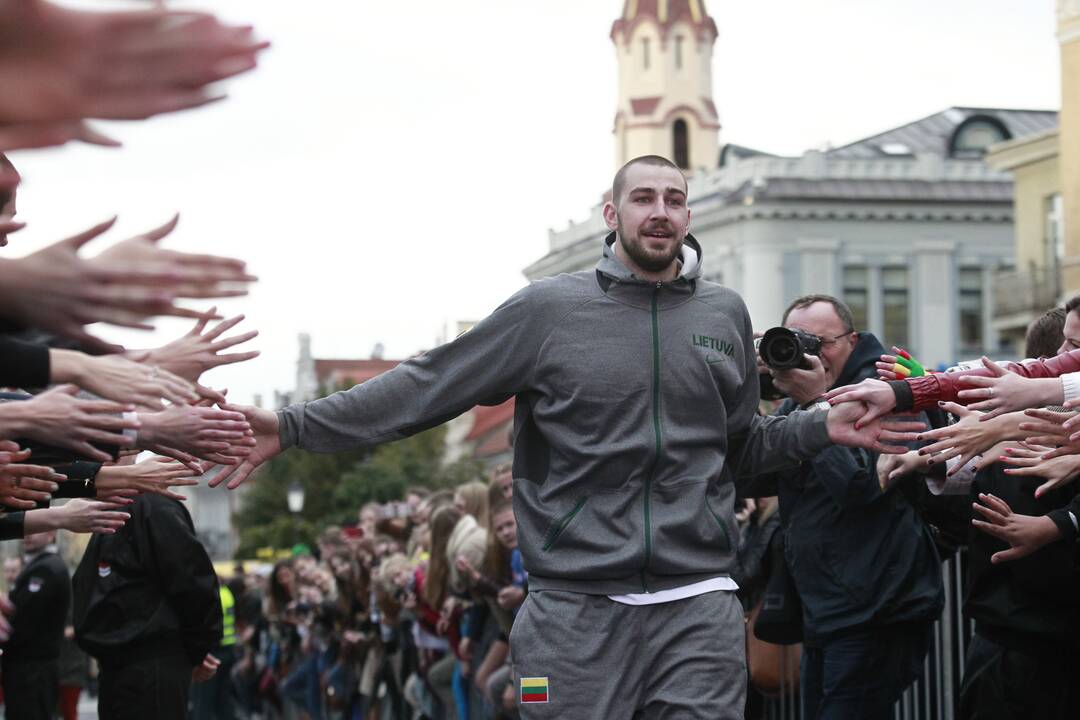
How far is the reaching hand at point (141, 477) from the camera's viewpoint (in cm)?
762

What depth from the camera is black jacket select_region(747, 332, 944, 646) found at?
7980 mm

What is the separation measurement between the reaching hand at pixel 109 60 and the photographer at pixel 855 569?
553 centimetres

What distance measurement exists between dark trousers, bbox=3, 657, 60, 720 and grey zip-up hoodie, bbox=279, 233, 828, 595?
6.63 metres

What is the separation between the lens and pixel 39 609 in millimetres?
13156

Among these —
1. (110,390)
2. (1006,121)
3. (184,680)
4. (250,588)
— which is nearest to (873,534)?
(184,680)

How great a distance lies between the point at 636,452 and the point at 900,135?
72419 mm

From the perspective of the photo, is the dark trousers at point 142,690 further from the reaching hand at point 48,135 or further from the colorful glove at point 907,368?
the reaching hand at point 48,135

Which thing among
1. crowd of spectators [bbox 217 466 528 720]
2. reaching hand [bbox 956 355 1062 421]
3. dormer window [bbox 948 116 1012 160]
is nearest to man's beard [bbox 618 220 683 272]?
reaching hand [bbox 956 355 1062 421]

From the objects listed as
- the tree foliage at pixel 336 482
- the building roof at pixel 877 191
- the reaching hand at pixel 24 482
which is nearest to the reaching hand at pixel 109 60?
the reaching hand at pixel 24 482

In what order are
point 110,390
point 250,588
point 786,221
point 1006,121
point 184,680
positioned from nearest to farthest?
point 110,390 → point 184,680 → point 250,588 → point 786,221 → point 1006,121

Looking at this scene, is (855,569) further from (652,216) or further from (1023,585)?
(652,216)

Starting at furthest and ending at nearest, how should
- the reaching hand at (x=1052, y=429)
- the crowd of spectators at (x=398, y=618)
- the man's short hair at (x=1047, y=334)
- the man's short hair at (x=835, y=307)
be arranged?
1. the crowd of spectators at (x=398, y=618)
2. the man's short hair at (x=835, y=307)
3. the man's short hair at (x=1047, y=334)
4. the reaching hand at (x=1052, y=429)

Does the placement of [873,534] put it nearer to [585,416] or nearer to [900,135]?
[585,416]

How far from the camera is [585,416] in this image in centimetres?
668
